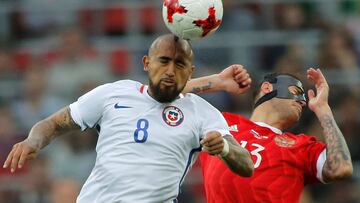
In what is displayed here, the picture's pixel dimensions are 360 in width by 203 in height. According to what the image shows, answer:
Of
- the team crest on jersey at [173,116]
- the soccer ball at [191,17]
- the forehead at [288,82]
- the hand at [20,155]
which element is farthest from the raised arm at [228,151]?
the forehead at [288,82]

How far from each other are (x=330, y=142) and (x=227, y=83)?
0.92 metres

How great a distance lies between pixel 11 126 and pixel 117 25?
1870 mm

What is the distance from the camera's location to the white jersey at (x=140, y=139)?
23.8ft

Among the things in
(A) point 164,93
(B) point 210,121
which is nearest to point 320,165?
(B) point 210,121

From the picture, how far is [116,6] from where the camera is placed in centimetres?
1363

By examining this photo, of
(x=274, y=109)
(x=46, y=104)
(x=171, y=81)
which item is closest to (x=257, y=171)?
(x=274, y=109)

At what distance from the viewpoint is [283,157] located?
27.3ft

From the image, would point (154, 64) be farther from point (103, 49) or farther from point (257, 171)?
point (103, 49)

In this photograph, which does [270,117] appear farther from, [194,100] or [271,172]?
[194,100]

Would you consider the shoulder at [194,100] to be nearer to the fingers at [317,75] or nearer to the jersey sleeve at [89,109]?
the jersey sleeve at [89,109]

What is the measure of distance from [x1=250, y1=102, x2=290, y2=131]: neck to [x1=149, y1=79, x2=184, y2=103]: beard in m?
1.38

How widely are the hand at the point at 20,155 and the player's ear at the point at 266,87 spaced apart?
2.30 m

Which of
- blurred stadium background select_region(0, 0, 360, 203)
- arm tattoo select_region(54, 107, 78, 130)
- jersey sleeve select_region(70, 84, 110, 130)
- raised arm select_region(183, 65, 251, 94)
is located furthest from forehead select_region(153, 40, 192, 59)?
blurred stadium background select_region(0, 0, 360, 203)

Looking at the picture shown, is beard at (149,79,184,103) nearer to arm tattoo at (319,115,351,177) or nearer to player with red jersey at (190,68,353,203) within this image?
player with red jersey at (190,68,353,203)
